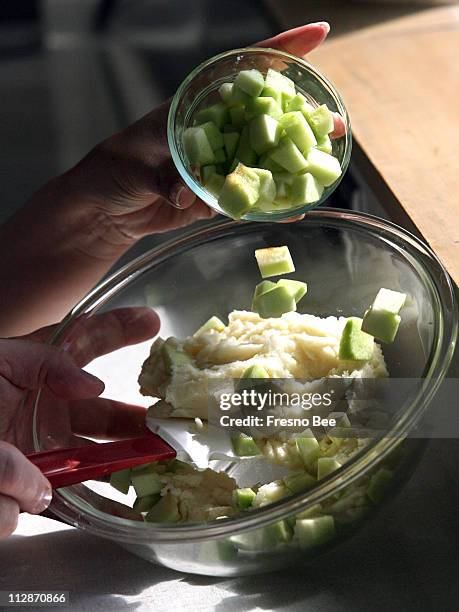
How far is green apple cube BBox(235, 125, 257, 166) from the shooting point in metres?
0.89

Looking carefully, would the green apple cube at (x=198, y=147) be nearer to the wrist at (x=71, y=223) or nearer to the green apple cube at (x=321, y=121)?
the green apple cube at (x=321, y=121)

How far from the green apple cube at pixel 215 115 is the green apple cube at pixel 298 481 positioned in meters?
0.34

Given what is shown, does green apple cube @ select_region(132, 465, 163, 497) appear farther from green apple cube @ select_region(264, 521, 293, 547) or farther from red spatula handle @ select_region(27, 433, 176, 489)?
green apple cube @ select_region(264, 521, 293, 547)

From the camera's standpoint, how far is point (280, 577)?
0.84 m

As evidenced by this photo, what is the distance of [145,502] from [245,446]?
0.10m

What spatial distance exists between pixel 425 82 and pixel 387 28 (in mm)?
254

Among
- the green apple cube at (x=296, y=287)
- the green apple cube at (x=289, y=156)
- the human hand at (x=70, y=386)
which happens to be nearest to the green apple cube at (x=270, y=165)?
the green apple cube at (x=289, y=156)

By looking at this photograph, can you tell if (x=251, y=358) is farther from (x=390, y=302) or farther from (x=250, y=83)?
(x=250, y=83)

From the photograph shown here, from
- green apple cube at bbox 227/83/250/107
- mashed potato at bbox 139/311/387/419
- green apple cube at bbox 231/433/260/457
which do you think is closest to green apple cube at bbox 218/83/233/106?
green apple cube at bbox 227/83/250/107

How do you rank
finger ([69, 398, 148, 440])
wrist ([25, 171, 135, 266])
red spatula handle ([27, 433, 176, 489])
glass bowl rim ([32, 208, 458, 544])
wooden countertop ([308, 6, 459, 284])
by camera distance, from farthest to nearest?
wrist ([25, 171, 135, 266]) < wooden countertop ([308, 6, 459, 284]) < finger ([69, 398, 148, 440]) < red spatula handle ([27, 433, 176, 489]) < glass bowl rim ([32, 208, 458, 544])

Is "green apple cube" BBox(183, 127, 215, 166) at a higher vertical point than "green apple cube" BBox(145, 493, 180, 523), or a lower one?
higher

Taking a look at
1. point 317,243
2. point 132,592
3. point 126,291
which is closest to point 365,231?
point 317,243

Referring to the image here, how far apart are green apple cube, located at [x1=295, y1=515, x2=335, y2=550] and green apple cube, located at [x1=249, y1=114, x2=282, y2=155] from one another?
0.34m

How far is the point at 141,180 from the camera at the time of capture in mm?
1070
